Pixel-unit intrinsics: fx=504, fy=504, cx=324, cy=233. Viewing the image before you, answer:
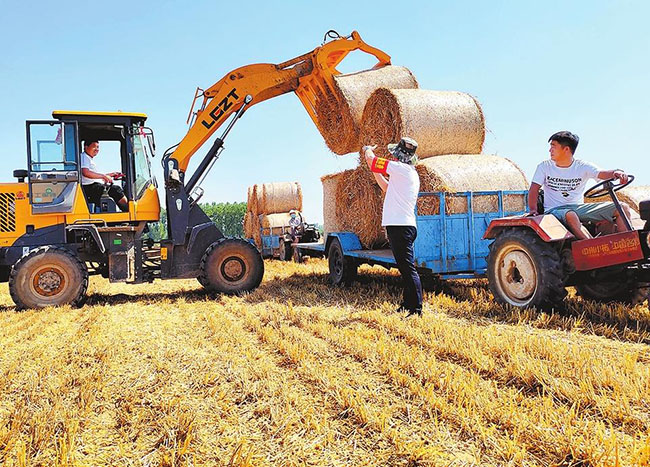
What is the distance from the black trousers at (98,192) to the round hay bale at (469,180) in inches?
168

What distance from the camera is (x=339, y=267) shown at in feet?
26.9

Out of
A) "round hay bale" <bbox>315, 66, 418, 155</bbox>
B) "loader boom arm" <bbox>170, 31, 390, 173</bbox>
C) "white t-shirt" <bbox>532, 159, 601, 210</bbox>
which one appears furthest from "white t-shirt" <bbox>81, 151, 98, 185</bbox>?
"white t-shirt" <bbox>532, 159, 601, 210</bbox>

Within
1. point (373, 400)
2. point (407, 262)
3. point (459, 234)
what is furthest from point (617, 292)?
point (373, 400)

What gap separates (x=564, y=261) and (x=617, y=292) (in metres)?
0.90

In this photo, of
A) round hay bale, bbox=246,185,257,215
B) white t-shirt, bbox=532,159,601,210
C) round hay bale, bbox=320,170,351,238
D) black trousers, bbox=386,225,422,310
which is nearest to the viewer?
white t-shirt, bbox=532,159,601,210

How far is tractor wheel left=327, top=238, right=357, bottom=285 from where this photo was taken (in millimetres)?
7934

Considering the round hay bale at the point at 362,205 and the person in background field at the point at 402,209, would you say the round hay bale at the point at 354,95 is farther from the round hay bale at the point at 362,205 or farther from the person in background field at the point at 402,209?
the person in background field at the point at 402,209

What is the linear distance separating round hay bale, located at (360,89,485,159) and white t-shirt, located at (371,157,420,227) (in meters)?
2.04

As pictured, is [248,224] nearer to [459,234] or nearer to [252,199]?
[252,199]

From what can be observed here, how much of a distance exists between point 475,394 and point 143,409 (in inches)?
69.7

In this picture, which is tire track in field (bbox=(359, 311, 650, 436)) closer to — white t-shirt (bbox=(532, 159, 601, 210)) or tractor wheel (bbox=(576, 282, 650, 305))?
white t-shirt (bbox=(532, 159, 601, 210))

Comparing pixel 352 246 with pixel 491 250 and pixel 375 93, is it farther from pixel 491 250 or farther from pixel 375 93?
pixel 491 250

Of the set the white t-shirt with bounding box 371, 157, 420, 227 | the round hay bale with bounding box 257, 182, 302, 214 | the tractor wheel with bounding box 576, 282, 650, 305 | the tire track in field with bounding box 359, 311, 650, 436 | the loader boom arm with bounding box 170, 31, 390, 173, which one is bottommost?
the tire track in field with bounding box 359, 311, 650, 436

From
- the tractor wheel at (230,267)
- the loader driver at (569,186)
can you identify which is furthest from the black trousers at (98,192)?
the loader driver at (569,186)
